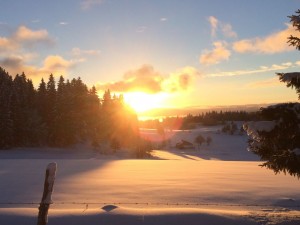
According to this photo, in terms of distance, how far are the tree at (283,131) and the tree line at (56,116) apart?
6048 centimetres

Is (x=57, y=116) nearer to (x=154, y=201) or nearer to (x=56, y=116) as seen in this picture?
(x=56, y=116)

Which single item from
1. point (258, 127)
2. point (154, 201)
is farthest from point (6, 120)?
point (258, 127)

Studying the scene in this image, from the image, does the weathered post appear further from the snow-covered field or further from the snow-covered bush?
the snow-covered bush

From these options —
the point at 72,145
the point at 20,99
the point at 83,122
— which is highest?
the point at 20,99

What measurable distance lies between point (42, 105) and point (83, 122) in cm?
932

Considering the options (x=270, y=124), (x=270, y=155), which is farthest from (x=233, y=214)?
(x=270, y=124)

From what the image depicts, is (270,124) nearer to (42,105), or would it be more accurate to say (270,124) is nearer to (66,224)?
(66,224)

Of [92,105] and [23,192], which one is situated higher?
[92,105]

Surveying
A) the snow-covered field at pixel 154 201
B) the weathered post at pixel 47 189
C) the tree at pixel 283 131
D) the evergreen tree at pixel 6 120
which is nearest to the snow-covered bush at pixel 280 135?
the tree at pixel 283 131

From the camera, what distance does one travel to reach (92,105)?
8362 cm

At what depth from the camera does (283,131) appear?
11086 millimetres

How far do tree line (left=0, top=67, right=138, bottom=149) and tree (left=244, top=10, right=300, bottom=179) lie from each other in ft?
198

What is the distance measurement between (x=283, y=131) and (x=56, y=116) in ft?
216

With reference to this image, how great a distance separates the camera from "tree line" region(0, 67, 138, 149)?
222 ft
